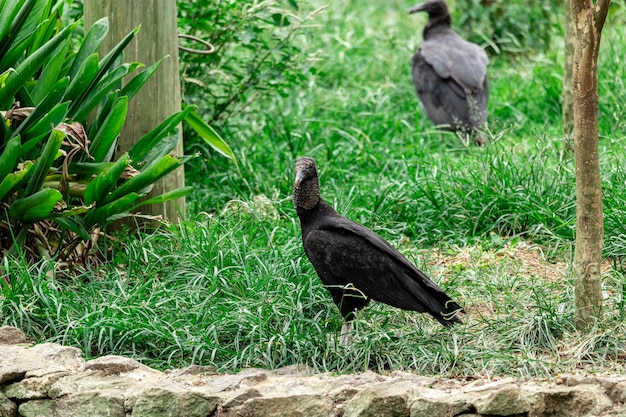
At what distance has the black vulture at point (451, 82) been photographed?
7566mm

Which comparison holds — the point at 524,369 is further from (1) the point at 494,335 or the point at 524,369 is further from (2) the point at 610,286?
(2) the point at 610,286

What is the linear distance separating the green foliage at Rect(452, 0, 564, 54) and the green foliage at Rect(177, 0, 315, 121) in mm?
3490

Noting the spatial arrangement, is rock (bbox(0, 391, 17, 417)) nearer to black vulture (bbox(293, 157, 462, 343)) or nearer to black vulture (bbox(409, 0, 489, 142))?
black vulture (bbox(293, 157, 462, 343))

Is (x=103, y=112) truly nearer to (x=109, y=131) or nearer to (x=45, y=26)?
(x=109, y=131)

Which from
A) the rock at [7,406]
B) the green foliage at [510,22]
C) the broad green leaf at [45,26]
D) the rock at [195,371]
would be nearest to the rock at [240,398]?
the rock at [195,371]

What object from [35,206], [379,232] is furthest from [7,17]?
[379,232]

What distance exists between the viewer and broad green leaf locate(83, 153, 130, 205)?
4590 mm

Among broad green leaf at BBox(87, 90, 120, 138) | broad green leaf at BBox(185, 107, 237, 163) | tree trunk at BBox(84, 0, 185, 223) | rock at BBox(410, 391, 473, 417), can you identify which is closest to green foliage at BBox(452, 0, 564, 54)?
broad green leaf at BBox(185, 107, 237, 163)

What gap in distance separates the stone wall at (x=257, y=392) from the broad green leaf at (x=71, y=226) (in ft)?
2.62

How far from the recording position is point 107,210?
15.6 feet

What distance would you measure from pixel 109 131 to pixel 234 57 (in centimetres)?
202

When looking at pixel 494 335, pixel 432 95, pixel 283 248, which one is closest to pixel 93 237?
pixel 283 248

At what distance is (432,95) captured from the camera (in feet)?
25.4

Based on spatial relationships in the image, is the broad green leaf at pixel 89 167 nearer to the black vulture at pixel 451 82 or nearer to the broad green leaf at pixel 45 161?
the broad green leaf at pixel 45 161
